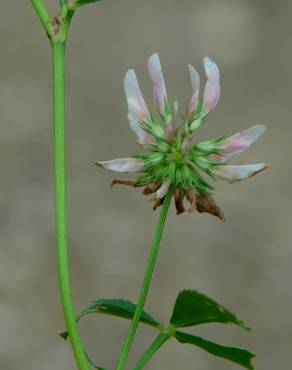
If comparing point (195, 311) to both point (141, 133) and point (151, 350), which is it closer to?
point (151, 350)

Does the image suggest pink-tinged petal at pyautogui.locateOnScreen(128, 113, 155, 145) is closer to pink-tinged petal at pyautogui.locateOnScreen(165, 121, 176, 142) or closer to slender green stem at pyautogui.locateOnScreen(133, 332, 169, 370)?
pink-tinged petal at pyautogui.locateOnScreen(165, 121, 176, 142)

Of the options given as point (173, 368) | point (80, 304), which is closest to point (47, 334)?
point (80, 304)

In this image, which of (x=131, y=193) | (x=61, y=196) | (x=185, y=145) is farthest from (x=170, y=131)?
(x=131, y=193)

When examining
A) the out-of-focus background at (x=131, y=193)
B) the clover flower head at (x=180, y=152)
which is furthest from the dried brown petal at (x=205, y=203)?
the out-of-focus background at (x=131, y=193)

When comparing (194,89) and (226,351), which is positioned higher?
(194,89)

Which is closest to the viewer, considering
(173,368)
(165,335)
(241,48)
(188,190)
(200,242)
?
(188,190)

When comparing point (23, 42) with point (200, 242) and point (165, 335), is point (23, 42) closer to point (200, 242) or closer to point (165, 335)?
point (200, 242)

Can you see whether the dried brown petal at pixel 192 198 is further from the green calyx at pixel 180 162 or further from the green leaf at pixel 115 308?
the green leaf at pixel 115 308
